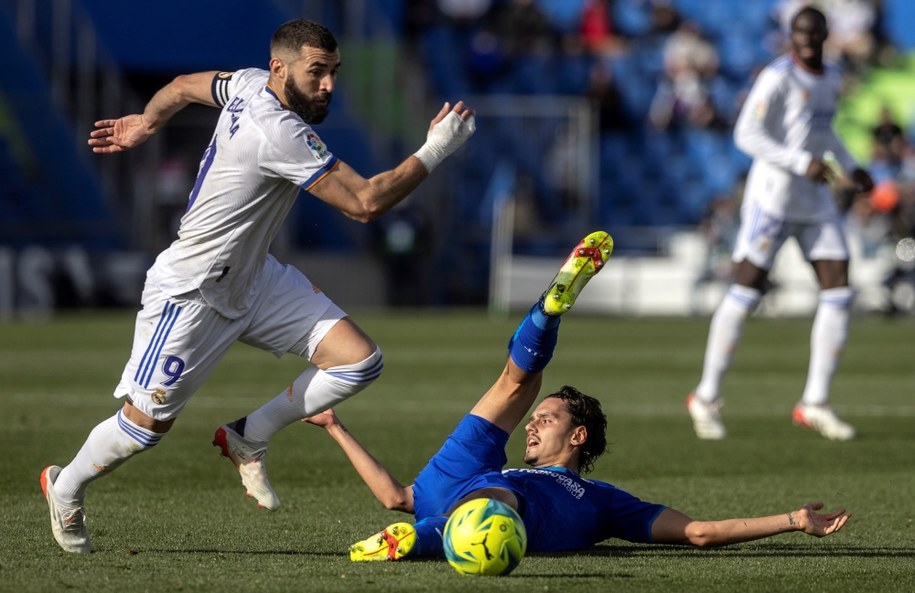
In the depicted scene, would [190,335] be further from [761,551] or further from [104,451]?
[761,551]

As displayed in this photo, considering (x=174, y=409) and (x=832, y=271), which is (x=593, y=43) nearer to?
(x=832, y=271)

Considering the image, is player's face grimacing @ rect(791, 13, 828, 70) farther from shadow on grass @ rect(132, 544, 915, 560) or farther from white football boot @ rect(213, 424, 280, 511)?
white football boot @ rect(213, 424, 280, 511)

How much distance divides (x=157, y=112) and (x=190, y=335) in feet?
3.49

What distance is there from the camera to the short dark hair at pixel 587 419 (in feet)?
20.5

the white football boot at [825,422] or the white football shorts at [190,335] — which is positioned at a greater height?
the white football shorts at [190,335]

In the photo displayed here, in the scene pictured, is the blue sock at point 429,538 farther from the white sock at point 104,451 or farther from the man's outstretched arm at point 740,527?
the white sock at point 104,451

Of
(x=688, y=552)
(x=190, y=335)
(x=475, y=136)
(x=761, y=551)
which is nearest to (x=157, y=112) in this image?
(x=190, y=335)


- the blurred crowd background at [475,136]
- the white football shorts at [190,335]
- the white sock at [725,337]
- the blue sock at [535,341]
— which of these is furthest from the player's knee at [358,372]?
the blurred crowd background at [475,136]

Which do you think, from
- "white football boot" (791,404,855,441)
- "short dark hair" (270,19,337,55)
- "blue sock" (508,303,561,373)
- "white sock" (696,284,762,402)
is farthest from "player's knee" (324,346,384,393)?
"white football boot" (791,404,855,441)

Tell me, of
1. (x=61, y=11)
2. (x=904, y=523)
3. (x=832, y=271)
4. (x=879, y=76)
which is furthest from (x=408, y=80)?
(x=904, y=523)

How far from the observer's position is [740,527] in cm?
577

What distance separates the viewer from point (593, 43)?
30.7 metres

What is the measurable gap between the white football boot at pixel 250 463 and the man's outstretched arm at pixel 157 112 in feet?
4.14

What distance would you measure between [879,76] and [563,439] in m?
25.0
